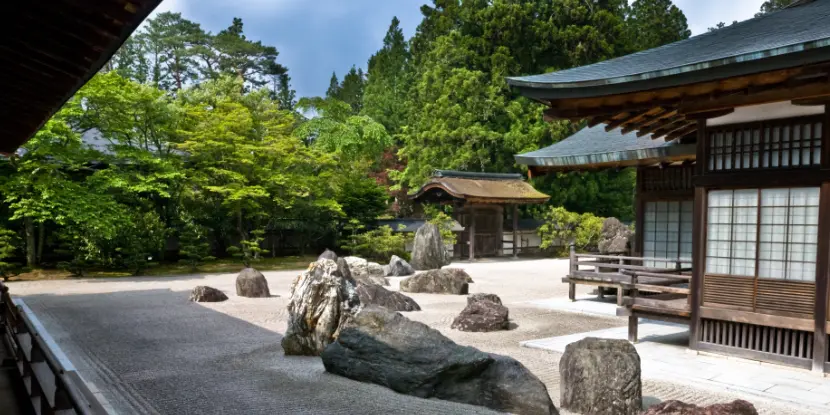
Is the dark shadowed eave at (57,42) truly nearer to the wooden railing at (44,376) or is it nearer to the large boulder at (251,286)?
the wooden railing at (44,376)

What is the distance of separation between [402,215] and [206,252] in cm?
1684

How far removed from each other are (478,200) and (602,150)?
12897mm

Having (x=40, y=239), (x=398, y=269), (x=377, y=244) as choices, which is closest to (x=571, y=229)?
(x=377, y=244)

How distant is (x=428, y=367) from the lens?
5977mm

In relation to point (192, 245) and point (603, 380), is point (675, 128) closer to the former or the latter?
point (603, 380)

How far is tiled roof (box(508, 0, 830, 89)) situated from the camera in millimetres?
6301

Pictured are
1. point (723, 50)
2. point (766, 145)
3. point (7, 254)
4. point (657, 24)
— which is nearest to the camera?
point (723, 50)

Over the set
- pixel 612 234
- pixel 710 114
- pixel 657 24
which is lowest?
pixel 612 234

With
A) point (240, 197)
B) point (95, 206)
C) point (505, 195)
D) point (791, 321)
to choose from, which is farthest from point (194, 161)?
point (791, 321)

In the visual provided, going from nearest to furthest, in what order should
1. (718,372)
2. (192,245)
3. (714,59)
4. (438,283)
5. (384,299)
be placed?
(714,59)
(718,372)
(384,299)
(438,283)
(192,245)

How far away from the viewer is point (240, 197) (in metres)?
19.9

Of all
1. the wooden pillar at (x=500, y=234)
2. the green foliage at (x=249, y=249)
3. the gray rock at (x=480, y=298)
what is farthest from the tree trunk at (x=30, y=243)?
the wooden pillar at (x=500, y=234)

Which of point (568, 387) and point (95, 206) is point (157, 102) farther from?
point (568, 387)

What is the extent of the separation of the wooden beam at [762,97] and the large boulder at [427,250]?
1415 centimetres
